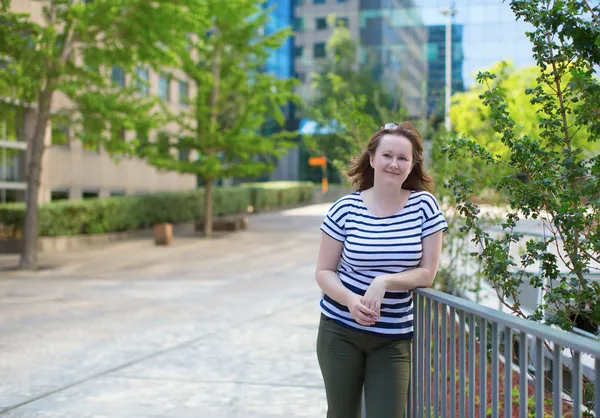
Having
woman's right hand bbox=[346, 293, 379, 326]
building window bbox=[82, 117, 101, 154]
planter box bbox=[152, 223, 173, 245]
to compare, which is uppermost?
building window bbox=[82, 117, 101, 154]

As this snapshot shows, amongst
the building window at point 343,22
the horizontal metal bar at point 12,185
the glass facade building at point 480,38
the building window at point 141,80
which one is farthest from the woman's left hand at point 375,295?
the building window at point 343,22

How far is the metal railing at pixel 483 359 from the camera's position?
241 centimetres

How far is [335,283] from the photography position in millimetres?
3525

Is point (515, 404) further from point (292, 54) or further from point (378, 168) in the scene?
point (292, 54)

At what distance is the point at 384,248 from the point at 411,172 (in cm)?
46

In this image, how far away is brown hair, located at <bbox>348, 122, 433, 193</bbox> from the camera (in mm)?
3660

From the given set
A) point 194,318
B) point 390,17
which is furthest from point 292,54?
point 194,318

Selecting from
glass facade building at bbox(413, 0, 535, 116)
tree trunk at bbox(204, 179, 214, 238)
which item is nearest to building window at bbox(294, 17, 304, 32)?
glass facade building at bbox(413, 0, 535, 116)

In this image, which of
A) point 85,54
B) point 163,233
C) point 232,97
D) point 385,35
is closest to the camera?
point 85,54

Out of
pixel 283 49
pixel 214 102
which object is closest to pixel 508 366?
pixel 214 102

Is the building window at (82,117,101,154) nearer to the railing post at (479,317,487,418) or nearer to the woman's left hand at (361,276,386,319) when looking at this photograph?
the woman's left hand at (361,276,386,319)

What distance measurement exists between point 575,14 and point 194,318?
7.99 meters

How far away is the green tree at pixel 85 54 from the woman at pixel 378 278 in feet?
46.1

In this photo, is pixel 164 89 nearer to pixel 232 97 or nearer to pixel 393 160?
pixel 232 97
